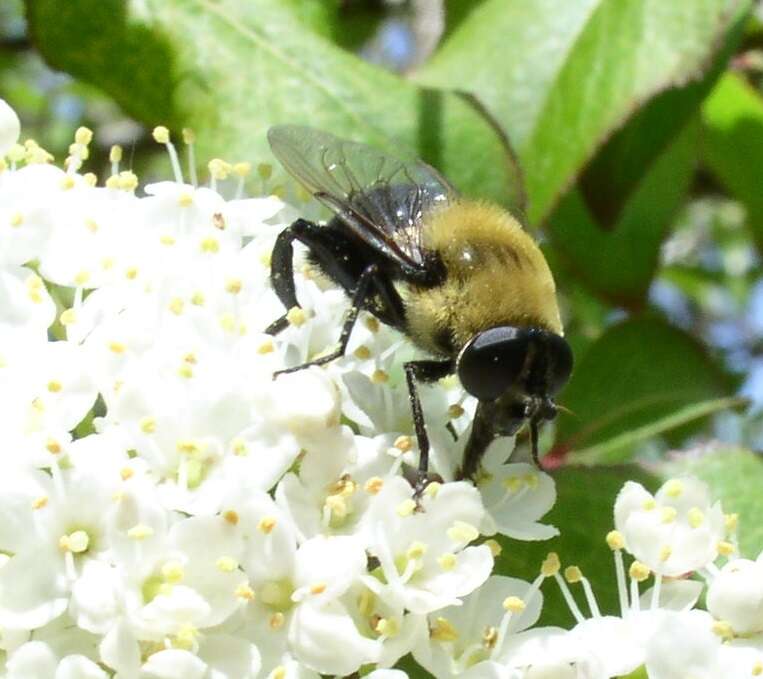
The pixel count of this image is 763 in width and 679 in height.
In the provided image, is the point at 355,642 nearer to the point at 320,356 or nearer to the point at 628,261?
the point at 320,356

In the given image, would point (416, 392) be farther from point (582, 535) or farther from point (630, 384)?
point (630, 384)

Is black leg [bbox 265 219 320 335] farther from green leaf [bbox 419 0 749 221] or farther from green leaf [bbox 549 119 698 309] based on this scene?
green leaf [bbox 549 119 698 309]

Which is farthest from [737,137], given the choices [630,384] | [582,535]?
[582,535]

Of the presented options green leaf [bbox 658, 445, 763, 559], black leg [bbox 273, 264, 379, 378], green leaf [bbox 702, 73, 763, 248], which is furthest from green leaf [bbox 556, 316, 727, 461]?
black leg [bbox 273, 264, 379, 378]

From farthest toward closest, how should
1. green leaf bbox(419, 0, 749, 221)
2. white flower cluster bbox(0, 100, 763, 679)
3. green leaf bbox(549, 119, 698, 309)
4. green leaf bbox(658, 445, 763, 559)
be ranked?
1. green leaf bbox(549, 119, 698, 309)
2. green leaf bbox(419, 0, 749, 221)
3. green leaf bbox(658, 445, 763, 559)
4. white flower cluster bbox(0, 100, 763, 679)

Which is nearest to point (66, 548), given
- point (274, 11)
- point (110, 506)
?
point (110, 506)

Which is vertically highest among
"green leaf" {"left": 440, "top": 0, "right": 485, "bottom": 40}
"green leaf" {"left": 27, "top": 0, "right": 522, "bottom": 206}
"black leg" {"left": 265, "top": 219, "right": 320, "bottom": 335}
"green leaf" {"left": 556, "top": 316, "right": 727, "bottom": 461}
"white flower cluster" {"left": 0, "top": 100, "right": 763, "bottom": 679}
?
"green leaf" {"left": 440, "top": 0, "right": 485, "bottom": 40}
